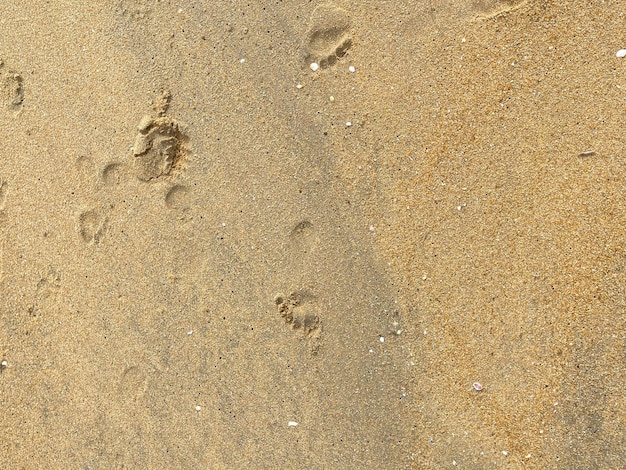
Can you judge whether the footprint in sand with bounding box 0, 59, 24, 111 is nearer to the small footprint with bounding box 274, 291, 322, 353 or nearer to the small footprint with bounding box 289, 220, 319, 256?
the small footprint with bounding box 289, 220, 319, 256

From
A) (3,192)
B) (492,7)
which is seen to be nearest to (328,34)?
Answer: (492,7)

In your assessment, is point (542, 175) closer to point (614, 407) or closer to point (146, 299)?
point (614, 407)

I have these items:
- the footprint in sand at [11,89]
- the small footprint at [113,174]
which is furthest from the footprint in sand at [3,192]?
the small footprint at [113,174]

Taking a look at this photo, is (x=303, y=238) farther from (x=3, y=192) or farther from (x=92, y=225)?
(x=3, y=192)

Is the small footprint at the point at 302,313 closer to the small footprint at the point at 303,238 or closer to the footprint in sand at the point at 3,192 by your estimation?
the small footprint at the point at 303,238

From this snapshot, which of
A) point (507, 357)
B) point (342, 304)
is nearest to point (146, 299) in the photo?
point (342, 304)
